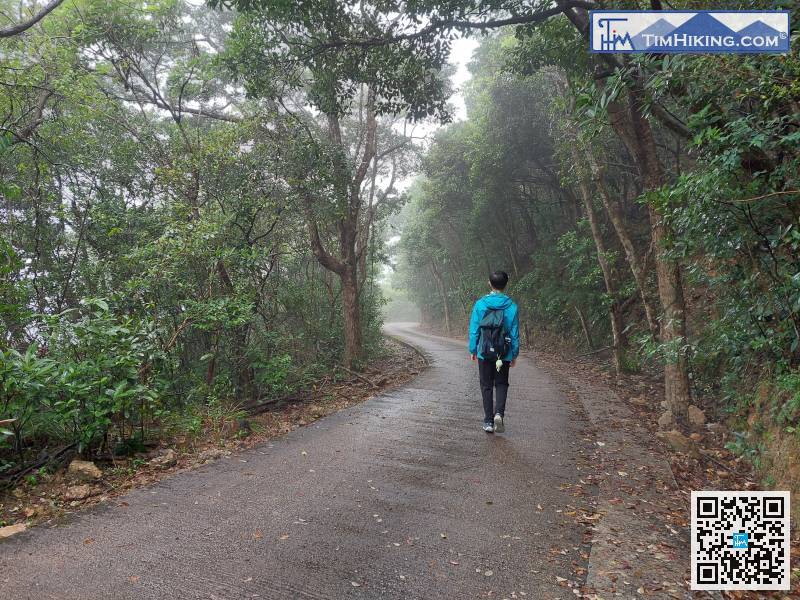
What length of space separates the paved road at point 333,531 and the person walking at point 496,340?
0.60 m

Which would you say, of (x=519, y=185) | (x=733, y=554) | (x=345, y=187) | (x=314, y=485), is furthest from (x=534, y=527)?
(x=519, y=185)

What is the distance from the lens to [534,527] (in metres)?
2.90

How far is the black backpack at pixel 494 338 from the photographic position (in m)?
4.82

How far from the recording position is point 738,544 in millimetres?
2324

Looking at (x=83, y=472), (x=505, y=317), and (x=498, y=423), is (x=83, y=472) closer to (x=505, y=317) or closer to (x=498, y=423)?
(x=498, y=423)

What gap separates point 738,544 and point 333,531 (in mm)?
2301

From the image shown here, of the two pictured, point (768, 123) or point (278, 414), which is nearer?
point (768, 123)

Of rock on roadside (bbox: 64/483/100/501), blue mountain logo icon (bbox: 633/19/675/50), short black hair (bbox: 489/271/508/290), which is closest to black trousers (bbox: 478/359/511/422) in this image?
short black hair (bbox: 489/271/508/290)

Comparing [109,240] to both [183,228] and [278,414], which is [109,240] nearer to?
[183,228]

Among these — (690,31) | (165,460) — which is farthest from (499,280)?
(165,460)

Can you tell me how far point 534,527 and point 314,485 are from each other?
1.75 m

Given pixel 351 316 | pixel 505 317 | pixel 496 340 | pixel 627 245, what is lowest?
pixel 351 316

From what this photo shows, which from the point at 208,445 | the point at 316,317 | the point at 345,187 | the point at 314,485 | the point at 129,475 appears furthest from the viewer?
the point at 316,317

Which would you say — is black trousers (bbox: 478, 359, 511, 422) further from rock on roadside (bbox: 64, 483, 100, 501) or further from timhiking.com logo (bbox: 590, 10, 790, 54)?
rock on roadside (bbox: 64, 483, 100, 501)
